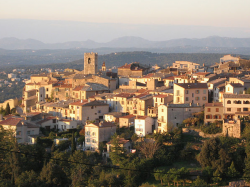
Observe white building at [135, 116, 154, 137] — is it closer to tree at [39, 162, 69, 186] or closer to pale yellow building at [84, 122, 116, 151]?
pale yellow building at [84, 122, 116, 151]

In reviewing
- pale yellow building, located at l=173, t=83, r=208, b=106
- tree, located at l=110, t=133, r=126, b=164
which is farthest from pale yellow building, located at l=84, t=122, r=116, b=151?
pale yellow building, located at l=173, t=83, r=208, b=106

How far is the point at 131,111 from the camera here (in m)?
41.0

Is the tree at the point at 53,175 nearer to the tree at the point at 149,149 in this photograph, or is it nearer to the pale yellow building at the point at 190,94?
the tree at the point at 149,149

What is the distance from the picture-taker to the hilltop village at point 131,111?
34094 millimetres

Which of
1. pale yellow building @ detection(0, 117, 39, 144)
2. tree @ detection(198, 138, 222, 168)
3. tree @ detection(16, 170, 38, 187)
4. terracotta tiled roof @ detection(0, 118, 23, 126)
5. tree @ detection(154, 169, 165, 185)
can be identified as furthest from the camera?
terracotta tiled roof @ detection(0, 118, 23, 126)

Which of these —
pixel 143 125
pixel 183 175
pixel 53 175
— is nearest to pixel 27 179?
pixel 53 175

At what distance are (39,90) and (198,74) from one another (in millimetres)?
16796

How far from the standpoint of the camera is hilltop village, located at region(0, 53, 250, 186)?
34094 millimetres

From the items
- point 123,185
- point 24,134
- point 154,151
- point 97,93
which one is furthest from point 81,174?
point 97,93

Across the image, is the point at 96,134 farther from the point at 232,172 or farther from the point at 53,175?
the point at 232,172

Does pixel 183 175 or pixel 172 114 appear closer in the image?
pixel 183 175

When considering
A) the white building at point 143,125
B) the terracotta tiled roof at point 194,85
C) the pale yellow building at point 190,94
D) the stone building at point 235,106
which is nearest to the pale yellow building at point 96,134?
the white building at point 143,125

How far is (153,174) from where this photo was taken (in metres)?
30.0

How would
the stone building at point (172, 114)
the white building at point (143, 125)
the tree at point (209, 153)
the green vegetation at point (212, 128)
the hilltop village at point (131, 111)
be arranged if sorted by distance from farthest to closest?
the white building at point (143, 125)
the stone building at point (172, 114)
the hilltop village at point (131, 111)
the green vegetation at point (212, 128)
the tree at point (209, 153)
